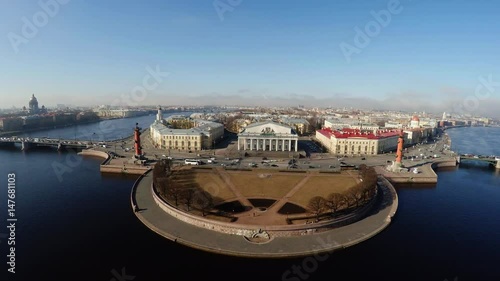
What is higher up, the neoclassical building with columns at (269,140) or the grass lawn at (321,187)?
the neoclassical building with columns at (269,140)

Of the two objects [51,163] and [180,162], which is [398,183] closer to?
[180,162]

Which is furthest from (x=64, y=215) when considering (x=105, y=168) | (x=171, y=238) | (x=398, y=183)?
(x=398, y=183)

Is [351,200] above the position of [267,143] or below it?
below

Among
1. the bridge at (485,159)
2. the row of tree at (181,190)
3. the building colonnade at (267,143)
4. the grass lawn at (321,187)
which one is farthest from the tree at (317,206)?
the bridge at (485,159)

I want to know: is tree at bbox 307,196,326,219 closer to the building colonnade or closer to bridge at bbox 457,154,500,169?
the building colonnade

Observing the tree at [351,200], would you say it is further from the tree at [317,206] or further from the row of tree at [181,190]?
the row of tree at [181,190]

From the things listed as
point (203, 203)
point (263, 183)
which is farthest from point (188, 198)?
point (263, 183)

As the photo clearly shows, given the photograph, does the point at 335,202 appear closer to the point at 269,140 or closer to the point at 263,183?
the point at 263,183
